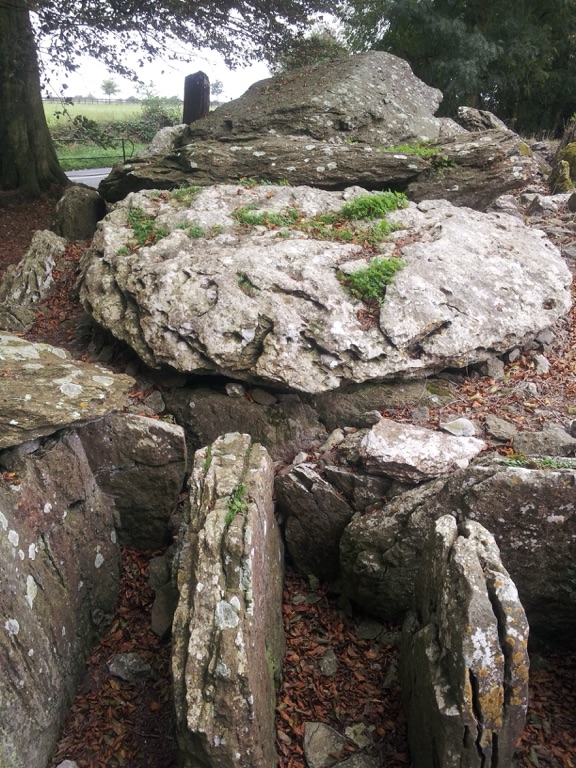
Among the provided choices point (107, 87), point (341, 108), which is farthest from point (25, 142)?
point (341, 108)

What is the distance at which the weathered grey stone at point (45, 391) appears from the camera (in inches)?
204

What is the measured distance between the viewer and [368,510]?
6441mm

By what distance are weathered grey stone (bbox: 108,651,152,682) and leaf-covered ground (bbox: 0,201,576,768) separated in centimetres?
7

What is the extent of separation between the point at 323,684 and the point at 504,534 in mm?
2407

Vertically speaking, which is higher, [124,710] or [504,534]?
[504,534]

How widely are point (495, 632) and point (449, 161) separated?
8539mm

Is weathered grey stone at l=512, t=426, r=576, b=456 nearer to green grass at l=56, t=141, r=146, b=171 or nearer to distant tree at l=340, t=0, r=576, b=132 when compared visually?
distant tree at l=340, t=0, r=576, b=132

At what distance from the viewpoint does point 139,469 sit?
714cm

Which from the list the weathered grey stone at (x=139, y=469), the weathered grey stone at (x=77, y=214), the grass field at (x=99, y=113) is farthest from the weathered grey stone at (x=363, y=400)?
the grass field at (x=99, y=113)

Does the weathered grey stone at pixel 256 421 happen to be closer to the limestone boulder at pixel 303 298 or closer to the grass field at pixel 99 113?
the limestone boulder at pixel 303 298

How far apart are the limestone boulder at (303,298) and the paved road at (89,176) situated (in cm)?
1350

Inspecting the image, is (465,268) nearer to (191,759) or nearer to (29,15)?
(191,759)

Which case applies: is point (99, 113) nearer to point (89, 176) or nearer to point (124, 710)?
point (89, 176)

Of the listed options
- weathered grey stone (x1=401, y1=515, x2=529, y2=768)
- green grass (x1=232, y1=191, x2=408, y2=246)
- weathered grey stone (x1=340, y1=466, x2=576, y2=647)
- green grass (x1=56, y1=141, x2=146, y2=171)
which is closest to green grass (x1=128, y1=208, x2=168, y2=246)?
green grass (x1=232, y1=191, x2=408, y2=246)
